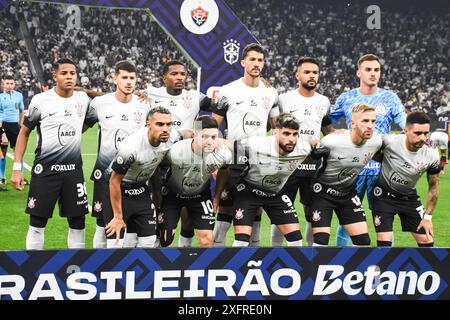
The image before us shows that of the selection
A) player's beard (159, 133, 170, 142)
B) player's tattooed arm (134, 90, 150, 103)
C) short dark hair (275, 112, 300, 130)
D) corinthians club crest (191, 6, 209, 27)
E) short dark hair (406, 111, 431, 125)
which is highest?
corinthians club crest (191, 6, 209, 27)

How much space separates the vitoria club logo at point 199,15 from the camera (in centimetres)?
816

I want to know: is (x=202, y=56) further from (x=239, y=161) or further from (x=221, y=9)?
(x=239, y=161)

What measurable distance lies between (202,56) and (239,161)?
97.2 inches

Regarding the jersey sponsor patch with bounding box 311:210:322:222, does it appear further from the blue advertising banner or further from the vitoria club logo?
the vitoria club logo

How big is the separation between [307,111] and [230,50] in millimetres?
2230

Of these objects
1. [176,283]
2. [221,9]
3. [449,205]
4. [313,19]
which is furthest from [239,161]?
[313,19]

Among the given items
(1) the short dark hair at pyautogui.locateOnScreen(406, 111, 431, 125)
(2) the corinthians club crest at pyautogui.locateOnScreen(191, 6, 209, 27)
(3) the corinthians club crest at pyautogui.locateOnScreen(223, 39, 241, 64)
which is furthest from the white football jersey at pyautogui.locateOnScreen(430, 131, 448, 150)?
(1) the short dark hair at pyautogui.locateOnScreen(406, 111, 431, 125)

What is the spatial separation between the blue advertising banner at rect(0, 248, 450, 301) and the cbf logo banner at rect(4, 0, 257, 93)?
12.7 ft

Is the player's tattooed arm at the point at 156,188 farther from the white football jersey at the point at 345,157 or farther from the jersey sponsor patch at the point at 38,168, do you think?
the white football jersey at the point at 345,157

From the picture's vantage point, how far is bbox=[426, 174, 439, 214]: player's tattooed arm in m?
6.18

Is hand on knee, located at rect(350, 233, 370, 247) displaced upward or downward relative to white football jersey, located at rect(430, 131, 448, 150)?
downward

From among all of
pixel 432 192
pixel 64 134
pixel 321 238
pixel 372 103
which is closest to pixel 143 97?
pixel 64 134

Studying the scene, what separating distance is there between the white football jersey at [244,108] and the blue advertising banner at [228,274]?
1.87 m
